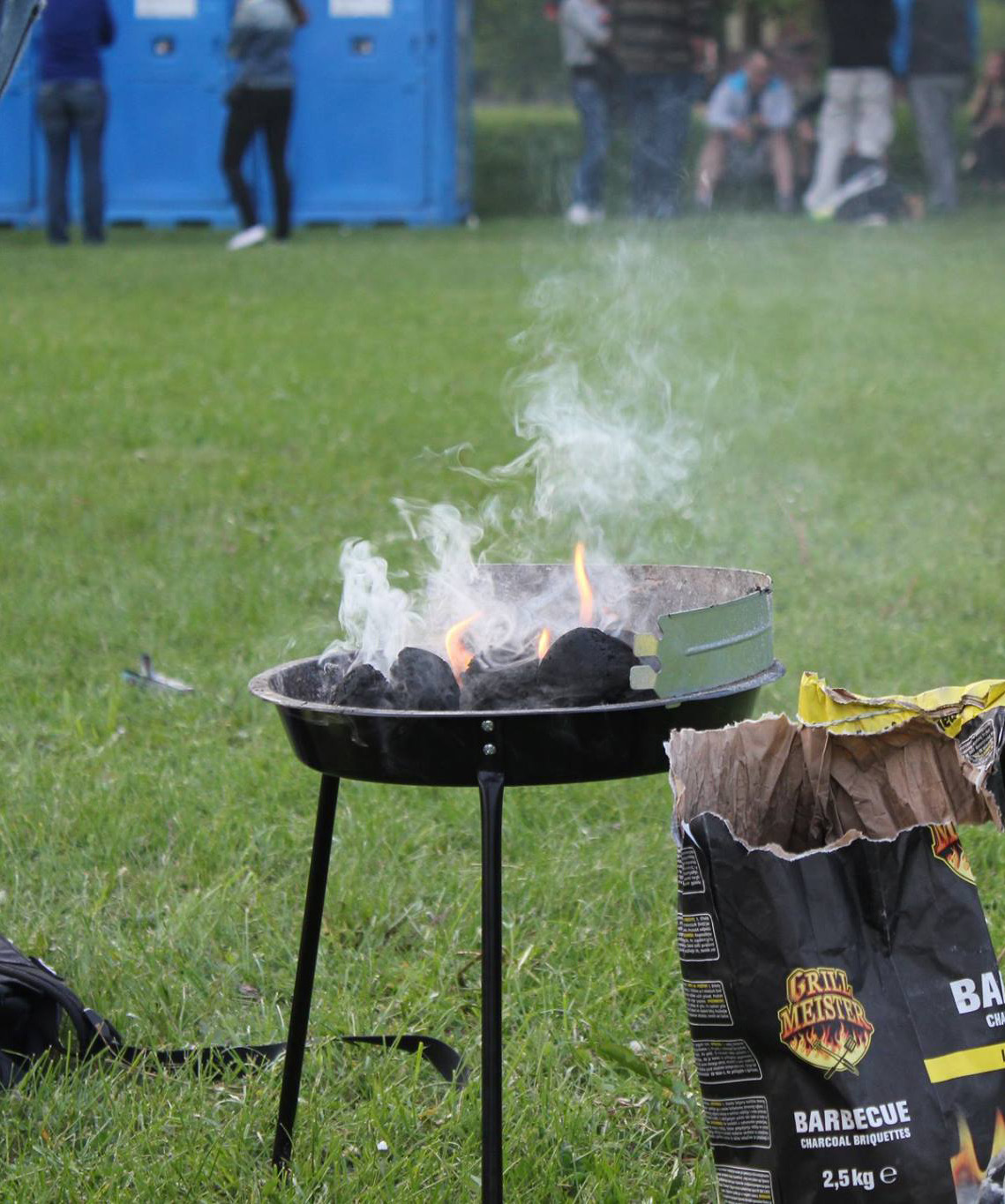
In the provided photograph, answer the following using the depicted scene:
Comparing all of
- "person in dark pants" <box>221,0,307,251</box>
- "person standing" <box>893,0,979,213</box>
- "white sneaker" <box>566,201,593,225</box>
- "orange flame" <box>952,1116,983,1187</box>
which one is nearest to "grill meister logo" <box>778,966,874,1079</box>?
"orange flame" <box>952,1116,983,1187</box>

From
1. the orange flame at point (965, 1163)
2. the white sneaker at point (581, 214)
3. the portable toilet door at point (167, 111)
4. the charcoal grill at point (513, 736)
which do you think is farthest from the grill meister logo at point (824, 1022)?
the portable toilet door at point (167, 111)

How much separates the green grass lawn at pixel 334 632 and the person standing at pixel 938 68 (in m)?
6.94

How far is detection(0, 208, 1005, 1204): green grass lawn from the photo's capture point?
7.89 feet

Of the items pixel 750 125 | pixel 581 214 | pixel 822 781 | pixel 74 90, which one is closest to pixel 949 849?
pixel 822 781

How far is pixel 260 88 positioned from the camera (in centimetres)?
1427

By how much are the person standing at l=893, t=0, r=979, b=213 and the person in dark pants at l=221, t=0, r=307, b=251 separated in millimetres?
6418

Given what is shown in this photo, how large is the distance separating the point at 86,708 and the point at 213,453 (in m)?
2.81

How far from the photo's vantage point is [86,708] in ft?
13.2

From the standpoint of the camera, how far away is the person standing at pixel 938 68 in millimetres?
16531

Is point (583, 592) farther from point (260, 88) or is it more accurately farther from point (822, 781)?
point (260, 88)

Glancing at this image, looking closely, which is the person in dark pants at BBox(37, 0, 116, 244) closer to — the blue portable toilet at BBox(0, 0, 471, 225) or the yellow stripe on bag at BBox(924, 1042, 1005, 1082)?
the blue portable toilet at BBox(0, 0, 471, 225)

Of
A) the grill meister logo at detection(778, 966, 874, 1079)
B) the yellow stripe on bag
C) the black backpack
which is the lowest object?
the black backpack

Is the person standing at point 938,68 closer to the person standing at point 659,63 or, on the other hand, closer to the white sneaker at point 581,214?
the person standing at point 659,63

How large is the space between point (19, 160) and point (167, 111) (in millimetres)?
1546
